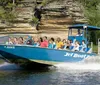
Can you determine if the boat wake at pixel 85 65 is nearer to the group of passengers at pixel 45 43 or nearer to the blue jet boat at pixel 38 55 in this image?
the blue jet boat at pixel 38 55

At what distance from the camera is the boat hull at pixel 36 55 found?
25.4 metres

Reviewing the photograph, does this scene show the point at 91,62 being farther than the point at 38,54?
Yes

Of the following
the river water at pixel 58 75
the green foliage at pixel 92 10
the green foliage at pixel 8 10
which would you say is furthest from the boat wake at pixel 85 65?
the green foliage at pixel 92 10

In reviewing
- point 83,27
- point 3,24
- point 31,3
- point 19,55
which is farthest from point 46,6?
point 19,55

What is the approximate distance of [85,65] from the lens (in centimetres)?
2792

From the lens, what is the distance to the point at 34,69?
27.6m

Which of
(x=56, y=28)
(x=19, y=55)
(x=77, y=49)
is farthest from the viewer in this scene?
(x=56, y=28)

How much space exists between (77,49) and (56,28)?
16585mm

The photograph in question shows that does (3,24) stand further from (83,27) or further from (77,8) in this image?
(83,27)

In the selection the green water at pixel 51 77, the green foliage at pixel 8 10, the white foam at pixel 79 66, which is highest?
the green foliage at pixel 8 10

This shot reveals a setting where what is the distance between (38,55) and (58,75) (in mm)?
2552

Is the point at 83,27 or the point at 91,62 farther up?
the point at 83,27

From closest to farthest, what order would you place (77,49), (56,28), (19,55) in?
(19,55) < (77,49) < (56,28)

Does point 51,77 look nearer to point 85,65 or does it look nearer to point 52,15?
point 85,65
